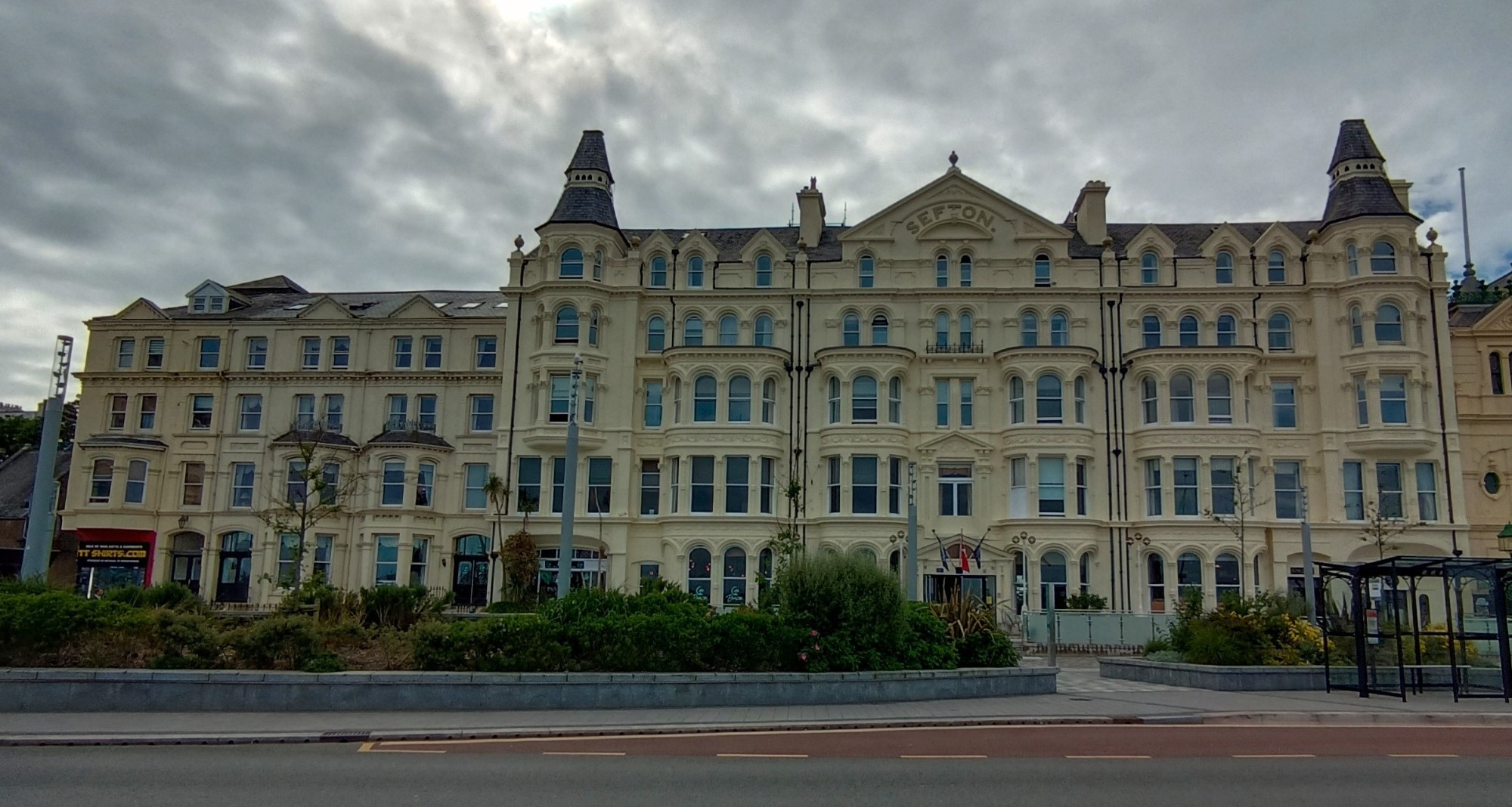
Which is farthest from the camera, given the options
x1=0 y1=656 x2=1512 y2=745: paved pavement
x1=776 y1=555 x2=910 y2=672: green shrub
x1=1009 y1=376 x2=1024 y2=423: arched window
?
x1=1009 y1=376 x2=1024 y2=423: arched window

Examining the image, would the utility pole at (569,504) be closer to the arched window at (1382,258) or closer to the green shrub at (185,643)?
the green shrub at (185,643)

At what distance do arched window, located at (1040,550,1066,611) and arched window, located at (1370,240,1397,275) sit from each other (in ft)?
54.7

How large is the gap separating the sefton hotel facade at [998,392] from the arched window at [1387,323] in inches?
4.1

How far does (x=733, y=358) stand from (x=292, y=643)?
85.8ft

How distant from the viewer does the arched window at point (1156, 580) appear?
3944 cm

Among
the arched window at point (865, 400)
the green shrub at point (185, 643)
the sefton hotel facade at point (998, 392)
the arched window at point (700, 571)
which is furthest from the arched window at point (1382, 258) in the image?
the green shrub at point (185, 643)

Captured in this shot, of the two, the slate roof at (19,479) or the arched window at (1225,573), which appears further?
the slate roof at (19,479)

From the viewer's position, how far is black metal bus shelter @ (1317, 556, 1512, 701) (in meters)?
19.4

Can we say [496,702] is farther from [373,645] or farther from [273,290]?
[273,290]

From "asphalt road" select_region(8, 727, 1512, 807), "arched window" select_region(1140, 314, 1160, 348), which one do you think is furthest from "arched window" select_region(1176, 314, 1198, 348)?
"asphalt road" select_region(8, 727, 1512, 807)

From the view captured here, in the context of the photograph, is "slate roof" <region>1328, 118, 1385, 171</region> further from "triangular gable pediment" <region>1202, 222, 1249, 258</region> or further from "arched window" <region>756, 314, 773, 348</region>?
"arched window" <region>756, 314, 773, 348</region>

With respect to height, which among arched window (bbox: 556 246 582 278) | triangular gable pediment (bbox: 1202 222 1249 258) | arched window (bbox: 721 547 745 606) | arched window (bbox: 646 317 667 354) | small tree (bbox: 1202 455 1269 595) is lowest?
arched window (bbox: 721 547 745 606)

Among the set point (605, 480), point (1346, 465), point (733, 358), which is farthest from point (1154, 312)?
point (605, 480)

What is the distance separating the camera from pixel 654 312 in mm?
44094
